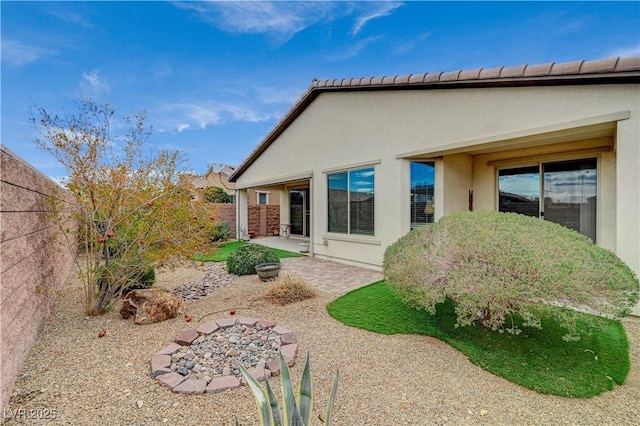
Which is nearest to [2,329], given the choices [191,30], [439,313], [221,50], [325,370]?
[325,370]

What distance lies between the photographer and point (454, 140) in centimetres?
723

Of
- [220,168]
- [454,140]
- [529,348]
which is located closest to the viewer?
[529,348]

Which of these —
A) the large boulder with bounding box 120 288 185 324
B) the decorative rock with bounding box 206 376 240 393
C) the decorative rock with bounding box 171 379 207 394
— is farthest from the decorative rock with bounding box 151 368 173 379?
the large boulder with bounding box 120 288 185 324

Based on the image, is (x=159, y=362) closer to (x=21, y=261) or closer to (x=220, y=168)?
(x=21, y=261)

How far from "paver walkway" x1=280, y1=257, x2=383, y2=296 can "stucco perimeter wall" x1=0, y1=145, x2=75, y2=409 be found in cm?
520

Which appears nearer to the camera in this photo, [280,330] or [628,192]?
[280,330]

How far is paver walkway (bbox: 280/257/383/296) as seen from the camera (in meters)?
7.43

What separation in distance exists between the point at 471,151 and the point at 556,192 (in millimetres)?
2429

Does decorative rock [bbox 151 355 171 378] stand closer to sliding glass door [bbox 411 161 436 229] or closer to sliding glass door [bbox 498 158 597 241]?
sliding glass door [bbox 411 161 436 229]

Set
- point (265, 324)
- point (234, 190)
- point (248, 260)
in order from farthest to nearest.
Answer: point (234, 190), point (248, 260), point (265, 324)

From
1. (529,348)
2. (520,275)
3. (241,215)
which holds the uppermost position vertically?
(241,215)

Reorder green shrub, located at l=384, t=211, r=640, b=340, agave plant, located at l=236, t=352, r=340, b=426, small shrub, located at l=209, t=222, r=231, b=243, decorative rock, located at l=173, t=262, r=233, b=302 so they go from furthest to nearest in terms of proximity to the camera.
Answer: decorative rock, located at l=173, t=262, r=233, b=302, small shrub, located at l=209, t=222, r=231, b=243, green shrub, located at l=384, t=211, r=640, b=340, agave plant, located at l=236, t=352, r=340, b=426

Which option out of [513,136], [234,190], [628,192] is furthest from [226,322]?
[234,190]

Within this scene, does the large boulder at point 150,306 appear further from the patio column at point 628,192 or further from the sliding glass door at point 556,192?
the sliding glass door at point 556,192
